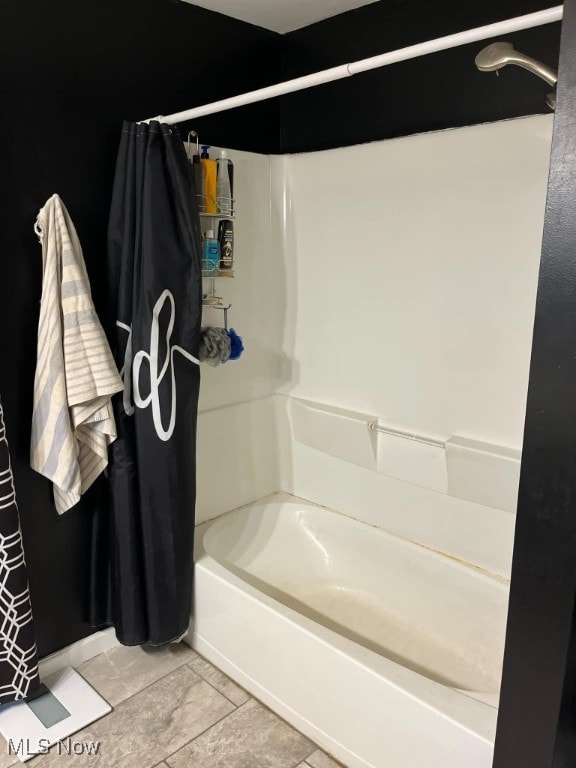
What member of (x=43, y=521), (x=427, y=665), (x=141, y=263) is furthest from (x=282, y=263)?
(x=427, y=665)

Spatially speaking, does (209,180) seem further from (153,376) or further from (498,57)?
(498,57)

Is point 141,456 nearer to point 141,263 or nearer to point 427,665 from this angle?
point 141,263

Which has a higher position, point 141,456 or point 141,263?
point 141,263

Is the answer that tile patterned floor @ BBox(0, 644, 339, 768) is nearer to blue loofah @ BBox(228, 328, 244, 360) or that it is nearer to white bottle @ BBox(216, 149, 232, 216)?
blue loofah @ BBox(228, 328, 244, 360)

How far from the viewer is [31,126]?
69.1 inches

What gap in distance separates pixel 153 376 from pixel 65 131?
0.79 metres

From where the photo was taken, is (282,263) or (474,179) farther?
(282,263)

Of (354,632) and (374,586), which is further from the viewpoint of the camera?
(374,586)

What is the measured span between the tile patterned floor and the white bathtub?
60 mm

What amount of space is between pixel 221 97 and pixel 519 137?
1.08 meters

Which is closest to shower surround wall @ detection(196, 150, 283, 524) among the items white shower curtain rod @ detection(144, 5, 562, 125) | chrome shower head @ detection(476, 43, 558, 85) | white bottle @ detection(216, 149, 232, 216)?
white bottle @ detection(216, 149, 232, 216)

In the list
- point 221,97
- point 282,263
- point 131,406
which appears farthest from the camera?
point 282,263

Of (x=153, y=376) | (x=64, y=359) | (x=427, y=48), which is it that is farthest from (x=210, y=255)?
(x=427, y=48)

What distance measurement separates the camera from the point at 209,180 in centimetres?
204
